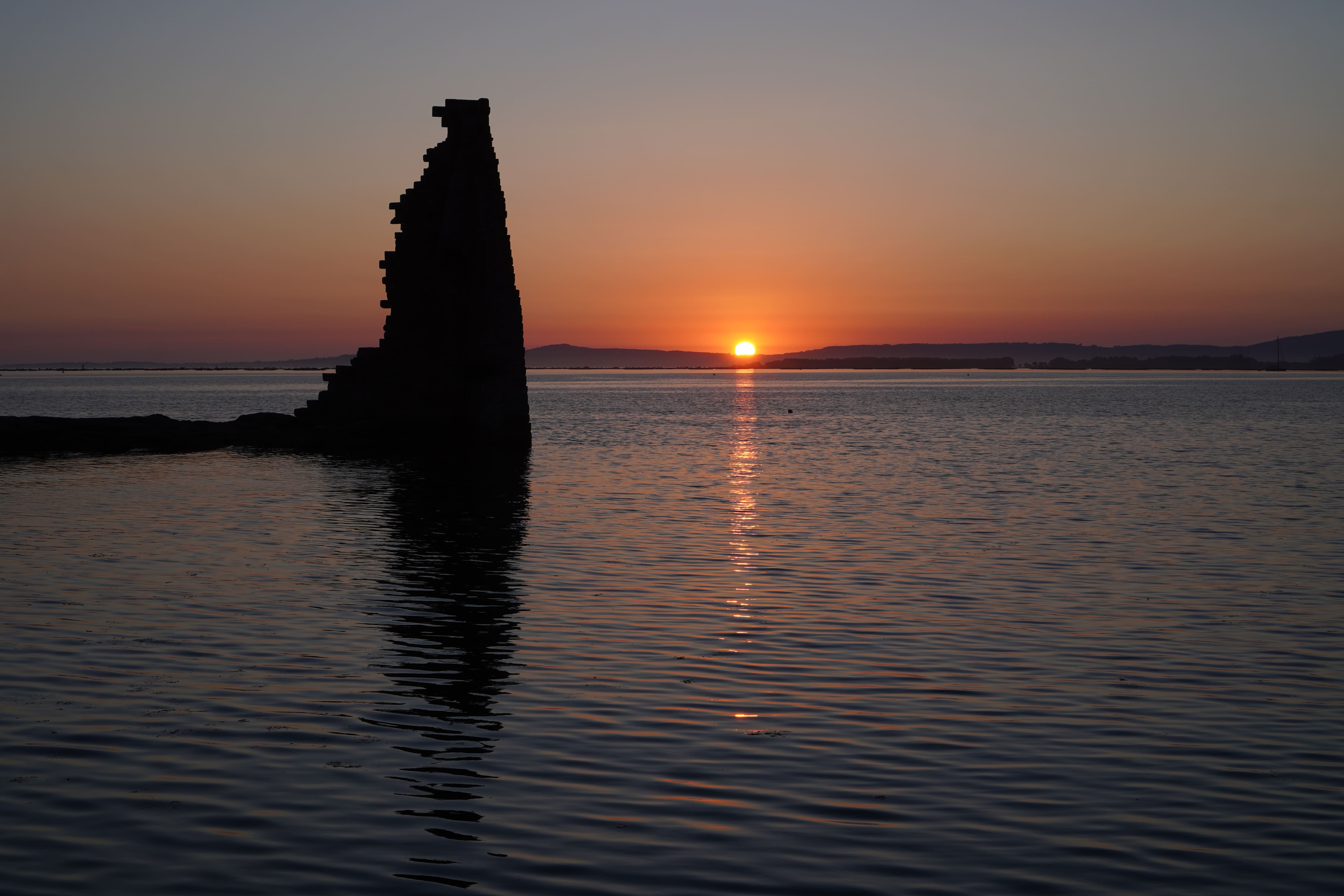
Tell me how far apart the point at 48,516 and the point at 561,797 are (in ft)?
61.8

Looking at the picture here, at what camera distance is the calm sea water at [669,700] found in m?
7.33

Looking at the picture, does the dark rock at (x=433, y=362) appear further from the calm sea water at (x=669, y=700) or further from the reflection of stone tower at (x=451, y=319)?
the calm sea water at (x=669, y=700)

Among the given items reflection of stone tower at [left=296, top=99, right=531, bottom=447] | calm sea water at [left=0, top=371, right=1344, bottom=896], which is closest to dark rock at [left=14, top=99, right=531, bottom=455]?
reflection of stone tower at [left=296, top=99, right=531, bottom=447]

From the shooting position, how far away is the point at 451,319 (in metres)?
43.5

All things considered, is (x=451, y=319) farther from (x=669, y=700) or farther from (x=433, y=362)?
(x=669, y=700)

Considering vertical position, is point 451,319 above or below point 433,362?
above

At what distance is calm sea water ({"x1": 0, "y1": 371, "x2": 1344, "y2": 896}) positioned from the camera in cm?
733

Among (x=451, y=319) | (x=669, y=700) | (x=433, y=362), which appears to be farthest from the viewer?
(x=433, y=362)

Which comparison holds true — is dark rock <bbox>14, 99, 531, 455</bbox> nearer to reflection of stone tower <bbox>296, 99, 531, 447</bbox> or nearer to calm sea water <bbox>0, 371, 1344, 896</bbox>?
reflection of stone tower <bbox>296, 99, 531, 447</bbox>

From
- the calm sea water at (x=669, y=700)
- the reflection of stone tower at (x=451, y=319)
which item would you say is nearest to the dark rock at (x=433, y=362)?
the reflection of stone tower at (x=451, y=319)

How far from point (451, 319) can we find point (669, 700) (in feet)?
111

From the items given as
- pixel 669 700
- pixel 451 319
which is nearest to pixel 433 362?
pixel 451 319

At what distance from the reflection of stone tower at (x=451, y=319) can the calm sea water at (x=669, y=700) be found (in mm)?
15819

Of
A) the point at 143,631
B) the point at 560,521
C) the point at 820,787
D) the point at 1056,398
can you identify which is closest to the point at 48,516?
the point at 560,521
